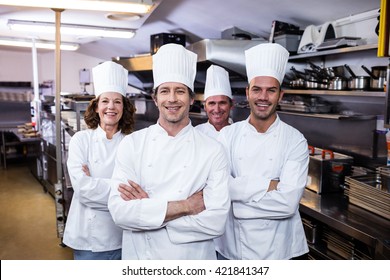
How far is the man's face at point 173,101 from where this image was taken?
1.23m

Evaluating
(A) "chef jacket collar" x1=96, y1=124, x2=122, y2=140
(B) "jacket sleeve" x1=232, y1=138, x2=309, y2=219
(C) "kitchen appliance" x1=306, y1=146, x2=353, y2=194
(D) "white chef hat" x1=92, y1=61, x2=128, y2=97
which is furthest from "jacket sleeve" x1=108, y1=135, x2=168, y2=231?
(C) "kitchen appliance" x1=306, y1=146, x2=353, y2=194

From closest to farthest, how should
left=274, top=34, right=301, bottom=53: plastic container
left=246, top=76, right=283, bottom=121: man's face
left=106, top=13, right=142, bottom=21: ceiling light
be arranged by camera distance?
left=246, top=76, right=283, bottom=121: man's face
left=274, top=34, right=301, bottom=53: plastic container
left=106, top=13, right=142, bottom=21: ceiling light

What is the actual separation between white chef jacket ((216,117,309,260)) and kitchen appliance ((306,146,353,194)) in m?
0.71

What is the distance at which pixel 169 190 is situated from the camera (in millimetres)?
1231

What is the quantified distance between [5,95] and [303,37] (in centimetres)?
565

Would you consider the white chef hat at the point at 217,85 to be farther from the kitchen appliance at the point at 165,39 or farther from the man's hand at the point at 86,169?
the kitchen appliance at the point at 165,39

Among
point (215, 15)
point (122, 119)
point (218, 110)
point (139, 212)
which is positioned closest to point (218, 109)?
point (218, 110)

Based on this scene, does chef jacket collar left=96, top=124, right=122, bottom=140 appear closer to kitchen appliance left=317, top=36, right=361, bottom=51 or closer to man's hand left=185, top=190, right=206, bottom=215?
man's hand left=185, top=190, right=206, bottom=215

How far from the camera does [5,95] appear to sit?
251 inches

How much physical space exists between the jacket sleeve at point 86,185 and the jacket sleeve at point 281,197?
20.2 inches

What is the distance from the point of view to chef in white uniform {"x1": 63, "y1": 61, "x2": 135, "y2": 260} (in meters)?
1.48

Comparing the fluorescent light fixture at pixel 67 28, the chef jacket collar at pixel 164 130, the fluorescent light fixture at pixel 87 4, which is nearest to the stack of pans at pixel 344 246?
the chef jacket collar at pixel 164 130
